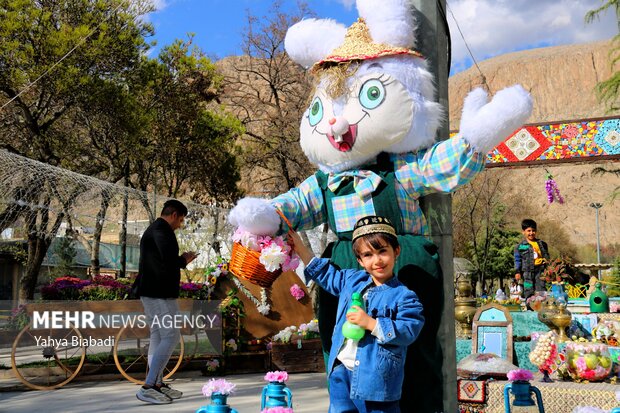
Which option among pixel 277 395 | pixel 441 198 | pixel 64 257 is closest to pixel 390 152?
pixel 441 198

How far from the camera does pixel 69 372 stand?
22.7ft

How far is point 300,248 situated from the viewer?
2869 millimetres

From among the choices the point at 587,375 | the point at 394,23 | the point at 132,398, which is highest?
the point at 394,23

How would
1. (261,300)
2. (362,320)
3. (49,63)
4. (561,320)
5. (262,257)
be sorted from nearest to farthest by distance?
1. (362,320)
2. (262,257)
3. (561,320)
4. (261,300)
5. (49,63)

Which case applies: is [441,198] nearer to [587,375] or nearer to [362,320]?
[362,320]

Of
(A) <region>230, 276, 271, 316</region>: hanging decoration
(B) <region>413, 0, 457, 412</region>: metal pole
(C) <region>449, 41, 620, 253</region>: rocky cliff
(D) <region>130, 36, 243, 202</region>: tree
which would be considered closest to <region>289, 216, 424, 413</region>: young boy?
(B) <region>413, 0, 457, 412</region>: metal pole

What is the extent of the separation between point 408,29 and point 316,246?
30.3ft

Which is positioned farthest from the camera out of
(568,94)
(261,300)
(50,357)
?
(568,94)

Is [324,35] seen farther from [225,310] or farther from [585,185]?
[585,185]

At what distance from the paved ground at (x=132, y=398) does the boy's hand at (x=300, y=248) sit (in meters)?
2.67

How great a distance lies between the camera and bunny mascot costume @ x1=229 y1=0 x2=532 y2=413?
2.78m

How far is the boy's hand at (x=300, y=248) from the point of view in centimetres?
285

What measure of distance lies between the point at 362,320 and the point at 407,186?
786mm

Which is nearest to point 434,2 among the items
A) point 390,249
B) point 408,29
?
point 408,29
